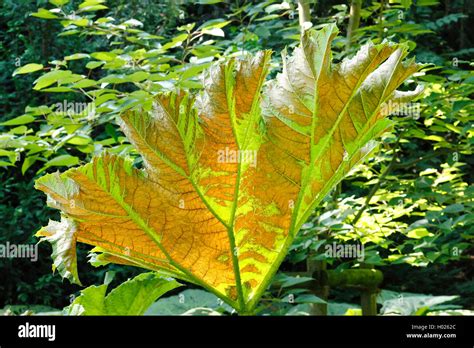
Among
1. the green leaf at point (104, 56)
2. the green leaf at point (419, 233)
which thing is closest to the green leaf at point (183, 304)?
the green leaf at point (419, 233)

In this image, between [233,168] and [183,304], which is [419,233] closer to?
[233,168]

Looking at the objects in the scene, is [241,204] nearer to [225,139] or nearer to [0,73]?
[225,139]

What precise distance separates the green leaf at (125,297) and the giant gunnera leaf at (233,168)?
3 cm

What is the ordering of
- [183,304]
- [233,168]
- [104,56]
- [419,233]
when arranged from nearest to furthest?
[233,168], [104,56], [419,233], [183,304]

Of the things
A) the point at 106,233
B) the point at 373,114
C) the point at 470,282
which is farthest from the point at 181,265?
the point at 470,282

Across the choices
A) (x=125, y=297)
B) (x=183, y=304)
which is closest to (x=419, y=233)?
(x=125, y=297)

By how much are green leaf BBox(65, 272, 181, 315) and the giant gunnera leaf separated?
34mm

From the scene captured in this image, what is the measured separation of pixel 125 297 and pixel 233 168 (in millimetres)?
148

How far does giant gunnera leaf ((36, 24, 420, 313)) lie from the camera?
449 millimetres

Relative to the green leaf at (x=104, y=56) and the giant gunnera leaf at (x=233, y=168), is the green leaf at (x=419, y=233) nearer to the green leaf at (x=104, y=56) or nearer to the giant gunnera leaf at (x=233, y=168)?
the green leaf at (x=104, y=56)

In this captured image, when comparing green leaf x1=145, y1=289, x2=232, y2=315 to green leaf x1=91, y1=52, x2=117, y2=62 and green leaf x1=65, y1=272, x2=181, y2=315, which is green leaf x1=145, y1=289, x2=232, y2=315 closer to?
green leaf x1=91, y1=52, x2=117, y2=62

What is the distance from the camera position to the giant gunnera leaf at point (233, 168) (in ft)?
1.47

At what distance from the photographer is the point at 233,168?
18.9 inches

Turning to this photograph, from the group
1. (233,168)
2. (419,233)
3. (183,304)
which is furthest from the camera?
(183,304)
